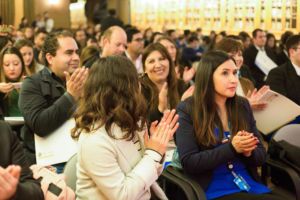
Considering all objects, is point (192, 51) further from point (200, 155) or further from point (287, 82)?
point (200, 155)

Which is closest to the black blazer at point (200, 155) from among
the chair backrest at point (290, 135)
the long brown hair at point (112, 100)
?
the chair backrest at point (290, 135)

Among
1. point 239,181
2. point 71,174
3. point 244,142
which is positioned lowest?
point 239,181

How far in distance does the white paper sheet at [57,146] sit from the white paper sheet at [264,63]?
4.52m

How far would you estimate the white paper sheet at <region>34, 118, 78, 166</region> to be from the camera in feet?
9.92

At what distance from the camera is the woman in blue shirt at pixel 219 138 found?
9.03 feet

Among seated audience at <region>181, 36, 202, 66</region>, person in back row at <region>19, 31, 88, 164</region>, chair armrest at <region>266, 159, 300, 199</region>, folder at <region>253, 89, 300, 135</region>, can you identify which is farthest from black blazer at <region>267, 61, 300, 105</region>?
seated audience at <region>181, 36, 202, 66</region>

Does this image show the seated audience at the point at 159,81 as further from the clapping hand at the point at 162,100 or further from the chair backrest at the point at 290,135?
the chair backrest at the point at 290,135

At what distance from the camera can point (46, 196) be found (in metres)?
1.90

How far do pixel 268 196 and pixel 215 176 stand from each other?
13.7 inches

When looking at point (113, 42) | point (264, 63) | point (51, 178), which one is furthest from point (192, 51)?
point (51, 178)

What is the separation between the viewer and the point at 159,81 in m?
3.95

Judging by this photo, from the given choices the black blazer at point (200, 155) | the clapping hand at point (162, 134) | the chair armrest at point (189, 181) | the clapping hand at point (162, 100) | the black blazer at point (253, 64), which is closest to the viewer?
the clapping hand at point (162, 134)

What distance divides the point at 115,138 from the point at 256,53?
18.6 ft

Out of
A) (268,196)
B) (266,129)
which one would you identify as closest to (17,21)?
(266,129)
